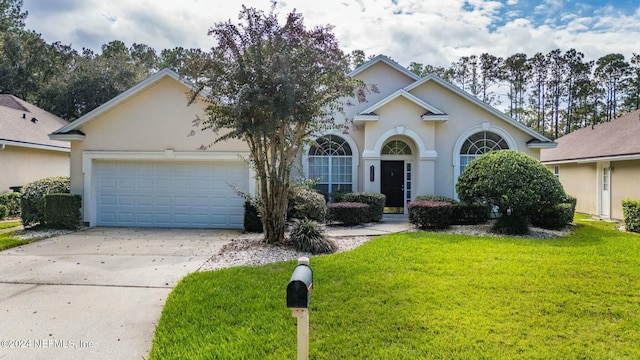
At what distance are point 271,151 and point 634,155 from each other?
43.8 ft

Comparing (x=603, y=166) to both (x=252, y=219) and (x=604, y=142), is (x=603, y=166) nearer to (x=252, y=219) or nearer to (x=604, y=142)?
(x=604, y=142)

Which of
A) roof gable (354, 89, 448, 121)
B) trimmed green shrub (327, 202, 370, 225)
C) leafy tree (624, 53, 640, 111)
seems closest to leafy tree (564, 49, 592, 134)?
leafy tree (624, 53, 640, 111)

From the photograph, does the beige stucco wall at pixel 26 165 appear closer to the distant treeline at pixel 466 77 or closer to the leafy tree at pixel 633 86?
the distant treeline at pixel 466 77

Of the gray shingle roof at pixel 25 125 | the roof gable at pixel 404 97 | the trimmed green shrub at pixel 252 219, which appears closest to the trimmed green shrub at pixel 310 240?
the trimmed green shrub at pixel 252 219

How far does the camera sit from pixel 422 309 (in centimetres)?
467

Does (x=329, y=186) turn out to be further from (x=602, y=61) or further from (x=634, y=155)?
(x=602, y=61)

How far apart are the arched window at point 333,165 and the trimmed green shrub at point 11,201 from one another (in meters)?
11.8

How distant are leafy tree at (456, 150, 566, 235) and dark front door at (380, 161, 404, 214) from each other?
14.3 feet

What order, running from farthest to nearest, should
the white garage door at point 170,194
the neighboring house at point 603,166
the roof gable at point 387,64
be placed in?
the roof gable at point 387,64 → the neighboring house at point 603,166 → the white garage door at point 170,194

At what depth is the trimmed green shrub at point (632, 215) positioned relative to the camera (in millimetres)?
11320

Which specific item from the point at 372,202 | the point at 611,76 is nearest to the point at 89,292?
the point at 372,202

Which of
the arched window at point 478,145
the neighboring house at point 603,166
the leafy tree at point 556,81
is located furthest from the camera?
the leafy tree at point 556,81

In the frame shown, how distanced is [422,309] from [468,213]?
820cm

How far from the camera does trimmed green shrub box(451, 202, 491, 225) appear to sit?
1195cm
